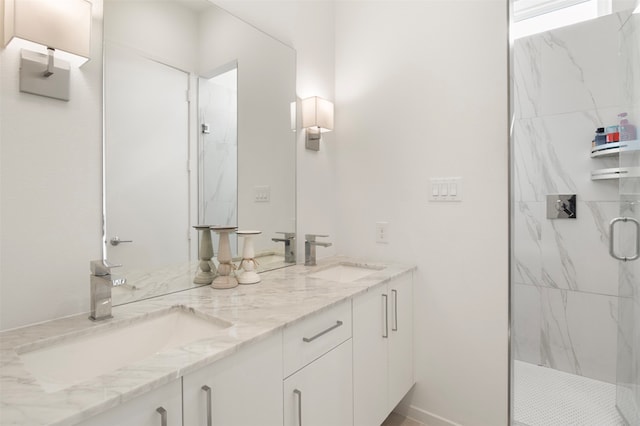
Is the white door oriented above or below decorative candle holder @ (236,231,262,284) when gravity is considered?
above

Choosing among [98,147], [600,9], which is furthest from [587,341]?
[98,147]

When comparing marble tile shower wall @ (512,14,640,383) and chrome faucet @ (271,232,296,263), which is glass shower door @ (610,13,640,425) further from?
chrome faucet @ (271,232,296,263)

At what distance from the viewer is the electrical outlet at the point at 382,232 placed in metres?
2.02

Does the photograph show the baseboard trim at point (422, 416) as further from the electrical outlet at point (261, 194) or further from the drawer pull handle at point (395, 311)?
the electrical outlet at point (261, 194)

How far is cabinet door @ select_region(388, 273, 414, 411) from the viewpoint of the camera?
1.64 metres

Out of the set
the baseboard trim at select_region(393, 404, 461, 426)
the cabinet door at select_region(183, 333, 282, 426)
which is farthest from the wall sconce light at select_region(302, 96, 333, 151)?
the baseboard trim at select_region(393, 404, 461, 426)

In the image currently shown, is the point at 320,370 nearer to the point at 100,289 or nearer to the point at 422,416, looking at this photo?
the point at 100,289

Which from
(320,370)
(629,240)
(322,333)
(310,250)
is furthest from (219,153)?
(629,240)

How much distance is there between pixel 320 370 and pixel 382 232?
1.06m

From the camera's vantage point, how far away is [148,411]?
2.17ft

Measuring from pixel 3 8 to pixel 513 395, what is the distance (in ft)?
8.22

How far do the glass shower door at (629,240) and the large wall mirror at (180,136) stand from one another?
5.93 ft

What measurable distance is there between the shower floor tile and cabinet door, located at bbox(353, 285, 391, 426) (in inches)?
31.2

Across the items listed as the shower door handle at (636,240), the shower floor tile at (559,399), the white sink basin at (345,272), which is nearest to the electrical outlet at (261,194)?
the white sink basin at (345,272)
